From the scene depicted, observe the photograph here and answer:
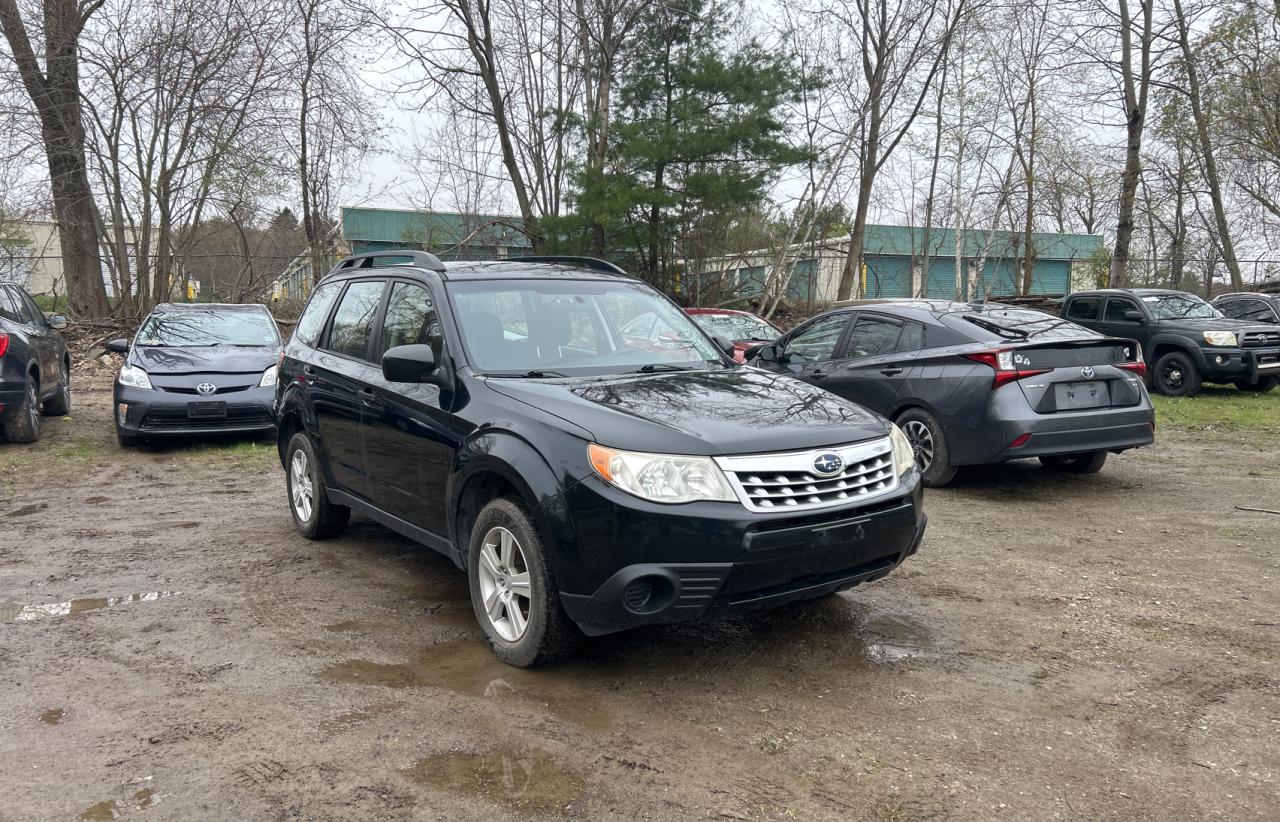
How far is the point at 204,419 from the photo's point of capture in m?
9.73

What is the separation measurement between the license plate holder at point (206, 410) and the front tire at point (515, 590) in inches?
258

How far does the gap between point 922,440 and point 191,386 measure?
23.9ft

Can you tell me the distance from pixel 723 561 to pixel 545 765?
0.95 meters

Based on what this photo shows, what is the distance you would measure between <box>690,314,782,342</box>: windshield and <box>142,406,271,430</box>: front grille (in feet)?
20.2

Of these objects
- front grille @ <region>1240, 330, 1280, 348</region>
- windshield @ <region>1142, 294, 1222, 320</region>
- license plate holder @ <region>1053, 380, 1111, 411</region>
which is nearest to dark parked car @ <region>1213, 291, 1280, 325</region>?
windshield @ <region>1142, 294, 1222, 320</region>

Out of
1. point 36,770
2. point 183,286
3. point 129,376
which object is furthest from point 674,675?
point 183,286

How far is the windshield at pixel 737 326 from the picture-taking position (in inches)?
526

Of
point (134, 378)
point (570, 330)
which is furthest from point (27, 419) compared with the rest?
point (570, 330)

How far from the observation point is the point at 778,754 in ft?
10.6

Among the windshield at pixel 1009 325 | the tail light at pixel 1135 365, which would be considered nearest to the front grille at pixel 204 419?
the windshield at pixel 1009 325

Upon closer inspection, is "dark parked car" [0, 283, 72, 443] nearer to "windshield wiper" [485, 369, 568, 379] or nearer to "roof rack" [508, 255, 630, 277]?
"roof rack" [508, 255, 630, 277]

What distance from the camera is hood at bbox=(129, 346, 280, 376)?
9.82 metres

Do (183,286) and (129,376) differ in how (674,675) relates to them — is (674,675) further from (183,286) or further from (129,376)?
(183,286)

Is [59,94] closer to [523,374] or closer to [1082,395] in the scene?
[523,374]
